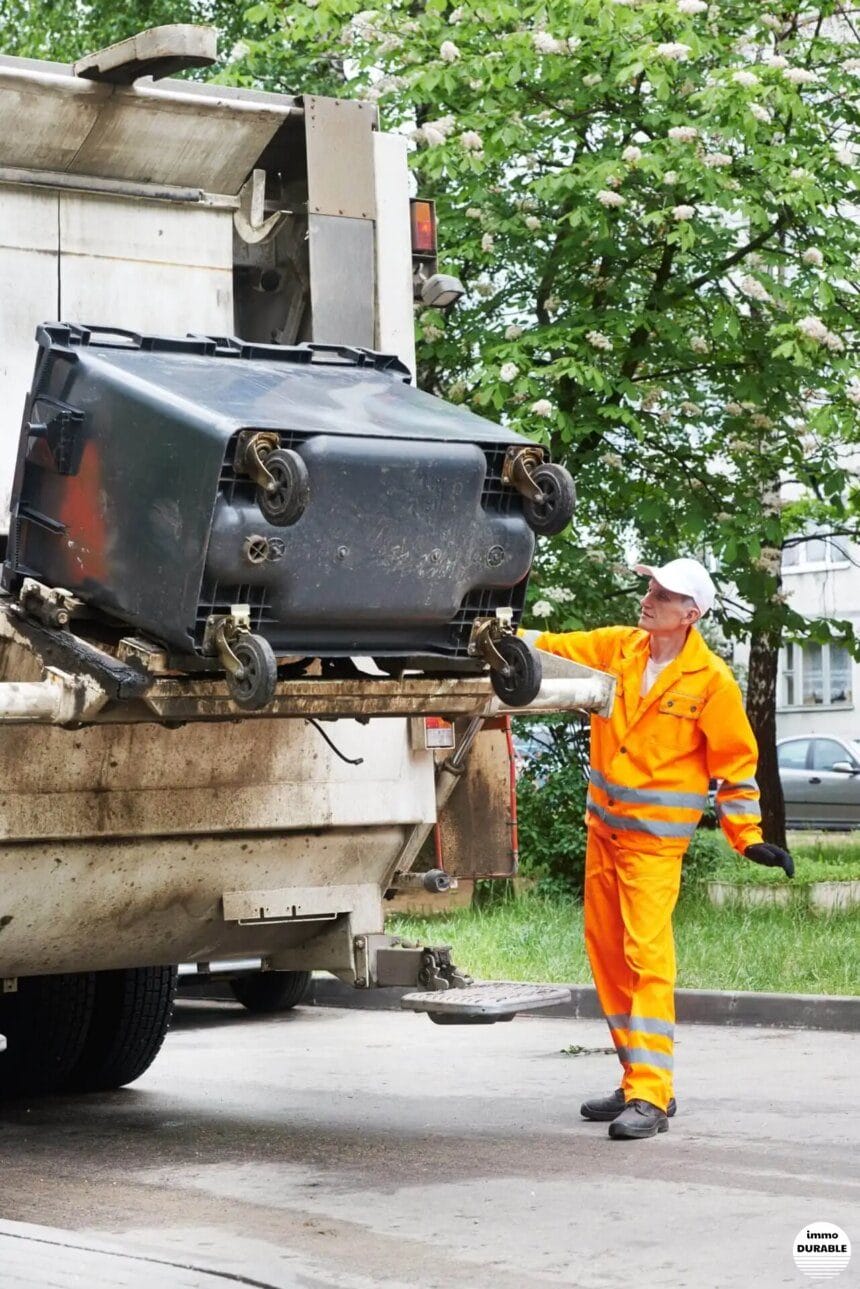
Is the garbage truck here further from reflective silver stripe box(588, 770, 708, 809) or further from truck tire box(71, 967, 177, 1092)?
truck tire box(71, 967, 177, 1092)

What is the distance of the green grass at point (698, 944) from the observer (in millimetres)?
9430

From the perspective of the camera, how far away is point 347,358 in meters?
5.70

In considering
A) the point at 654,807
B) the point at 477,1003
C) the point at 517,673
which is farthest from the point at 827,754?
the point at 517,673

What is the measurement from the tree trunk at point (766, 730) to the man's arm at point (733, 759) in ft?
28.9

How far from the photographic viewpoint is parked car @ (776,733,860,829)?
84.7 feet

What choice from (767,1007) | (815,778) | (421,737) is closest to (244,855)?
(421,737)

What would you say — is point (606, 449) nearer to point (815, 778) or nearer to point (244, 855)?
point (244, 855)

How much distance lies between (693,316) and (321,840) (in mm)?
6483

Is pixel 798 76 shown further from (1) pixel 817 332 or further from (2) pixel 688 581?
(2) pixel 688 581

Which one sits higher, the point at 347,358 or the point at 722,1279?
the point at 347,358

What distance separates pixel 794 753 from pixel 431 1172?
21.4m

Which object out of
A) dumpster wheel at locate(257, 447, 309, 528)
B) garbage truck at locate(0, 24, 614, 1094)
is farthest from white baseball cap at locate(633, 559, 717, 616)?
dumpster wheel at locate(257, 447, 309, 528)

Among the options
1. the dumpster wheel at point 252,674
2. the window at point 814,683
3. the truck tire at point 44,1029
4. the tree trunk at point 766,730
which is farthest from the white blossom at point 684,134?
the window at point 814,683

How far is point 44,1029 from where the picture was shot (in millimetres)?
7270
